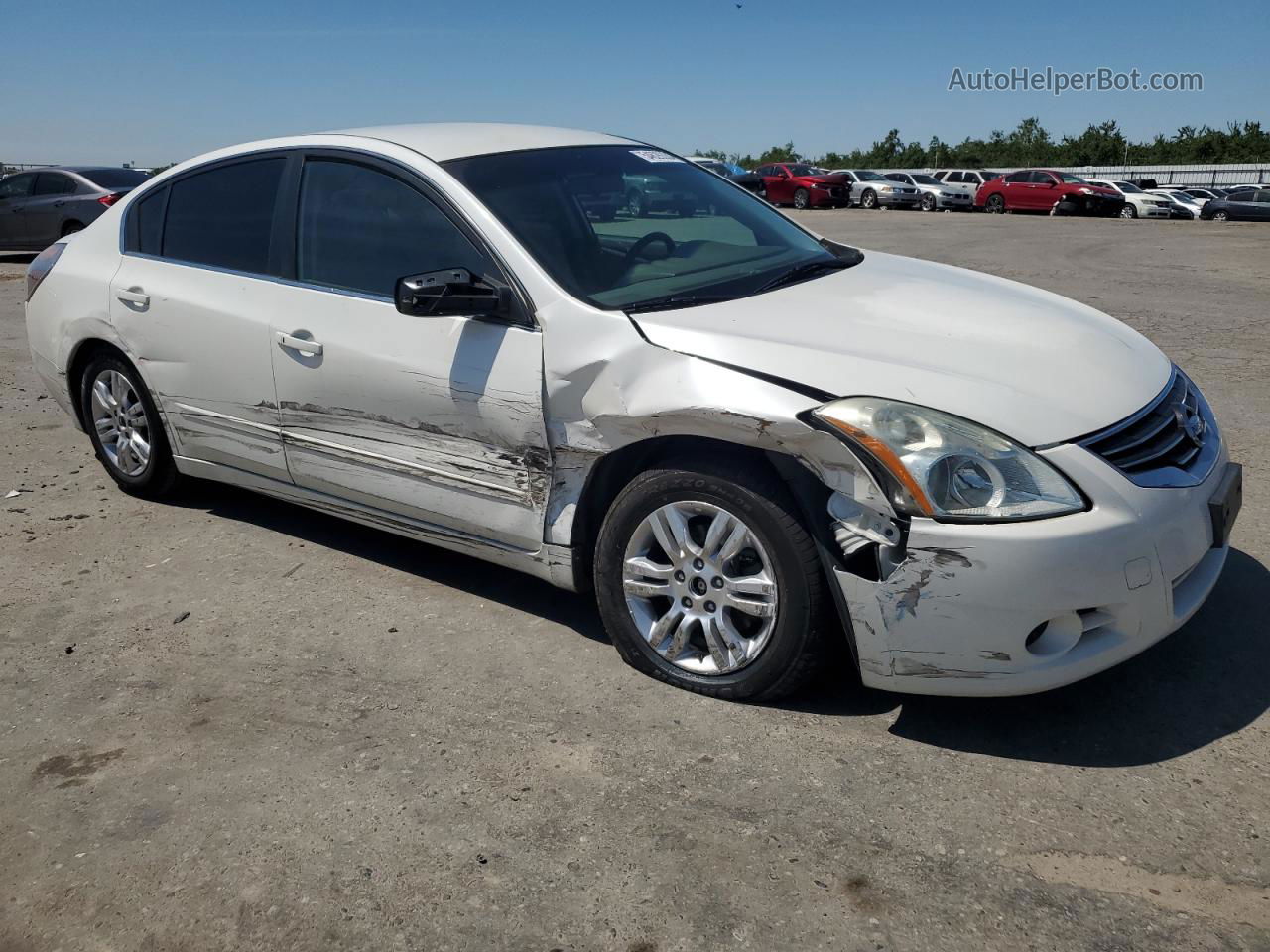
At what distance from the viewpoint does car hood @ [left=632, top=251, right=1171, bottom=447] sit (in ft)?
10.1

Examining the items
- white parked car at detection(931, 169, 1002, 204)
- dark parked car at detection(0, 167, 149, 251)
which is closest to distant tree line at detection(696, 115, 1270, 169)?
white parked car at detection(931, 169, 1002, 204)

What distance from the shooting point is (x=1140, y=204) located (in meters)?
34.5

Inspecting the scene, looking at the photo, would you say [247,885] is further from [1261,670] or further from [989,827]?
[1261,670]

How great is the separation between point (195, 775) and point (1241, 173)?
185 feet

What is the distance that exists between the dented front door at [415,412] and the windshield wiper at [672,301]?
1.07 ft

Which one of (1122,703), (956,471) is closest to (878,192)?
(1122,703)

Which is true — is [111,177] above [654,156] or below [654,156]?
below

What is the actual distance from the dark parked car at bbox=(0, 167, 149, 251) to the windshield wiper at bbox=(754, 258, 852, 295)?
1534 centimetres

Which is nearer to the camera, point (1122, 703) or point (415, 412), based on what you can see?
point (1122, 703)

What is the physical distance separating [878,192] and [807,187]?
8.46 ft

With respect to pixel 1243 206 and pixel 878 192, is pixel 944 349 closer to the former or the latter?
pixel 1243 206

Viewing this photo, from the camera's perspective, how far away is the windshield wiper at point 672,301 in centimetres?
359

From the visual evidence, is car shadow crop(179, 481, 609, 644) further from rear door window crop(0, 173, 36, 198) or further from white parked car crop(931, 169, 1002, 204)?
white parked car crop(931, 169, 1002, 204)

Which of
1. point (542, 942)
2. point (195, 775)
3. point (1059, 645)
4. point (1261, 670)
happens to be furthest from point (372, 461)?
point (1261, 670)
